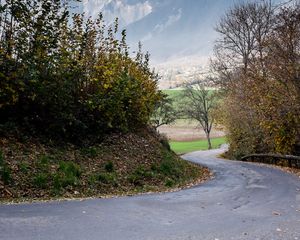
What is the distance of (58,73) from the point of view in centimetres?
1540

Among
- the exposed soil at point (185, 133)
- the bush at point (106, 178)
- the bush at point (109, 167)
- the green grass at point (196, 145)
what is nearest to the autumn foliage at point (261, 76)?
the bush at point (106, 178)

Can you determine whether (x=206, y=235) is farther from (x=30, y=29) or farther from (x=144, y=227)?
(x=30, y=29)

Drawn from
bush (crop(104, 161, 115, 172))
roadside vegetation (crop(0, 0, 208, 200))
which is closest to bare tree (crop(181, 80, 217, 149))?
roadside vegetation (crop(0, 0, 208, 200))

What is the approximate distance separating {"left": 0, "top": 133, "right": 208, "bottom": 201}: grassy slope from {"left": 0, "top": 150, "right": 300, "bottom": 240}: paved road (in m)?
1.82

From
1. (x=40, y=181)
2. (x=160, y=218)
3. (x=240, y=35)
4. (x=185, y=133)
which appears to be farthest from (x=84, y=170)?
(x=185, y=133)

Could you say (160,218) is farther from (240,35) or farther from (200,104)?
(200,104)

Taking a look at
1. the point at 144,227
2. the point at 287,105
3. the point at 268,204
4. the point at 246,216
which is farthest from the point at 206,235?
the point at 287,105

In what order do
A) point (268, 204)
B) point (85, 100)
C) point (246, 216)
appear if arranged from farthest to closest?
point (85, 100)
point (268, 204)
point (246, 216)

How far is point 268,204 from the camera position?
1136 centimetres

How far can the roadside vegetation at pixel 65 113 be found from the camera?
12953 mm

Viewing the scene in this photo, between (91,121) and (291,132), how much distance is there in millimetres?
12895

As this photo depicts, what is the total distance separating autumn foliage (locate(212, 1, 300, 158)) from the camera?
21.6 meters

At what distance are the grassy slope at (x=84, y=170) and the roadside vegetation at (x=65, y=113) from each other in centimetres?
3

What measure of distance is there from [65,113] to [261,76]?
14.5m
